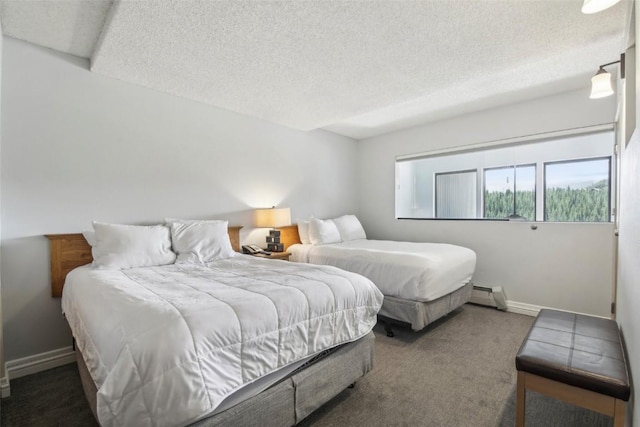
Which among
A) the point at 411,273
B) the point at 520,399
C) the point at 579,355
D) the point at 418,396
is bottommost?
the point at 418,396

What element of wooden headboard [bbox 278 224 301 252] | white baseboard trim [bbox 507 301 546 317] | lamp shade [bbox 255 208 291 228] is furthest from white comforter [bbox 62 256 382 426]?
white baseboard trim [bbox 507 301 546 317]

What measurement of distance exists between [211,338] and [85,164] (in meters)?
2.30

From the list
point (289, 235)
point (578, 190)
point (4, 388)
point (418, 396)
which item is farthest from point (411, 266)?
point (4, 388)

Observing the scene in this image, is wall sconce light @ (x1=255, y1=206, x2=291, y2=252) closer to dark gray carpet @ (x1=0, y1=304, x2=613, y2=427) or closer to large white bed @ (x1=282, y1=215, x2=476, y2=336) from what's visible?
large white bed @ (x1=282, y1=215, x2=476, y2=336)

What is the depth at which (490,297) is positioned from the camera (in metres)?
3.64

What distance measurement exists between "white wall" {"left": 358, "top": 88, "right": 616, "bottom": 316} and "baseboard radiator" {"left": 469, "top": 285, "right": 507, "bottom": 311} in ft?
0.47

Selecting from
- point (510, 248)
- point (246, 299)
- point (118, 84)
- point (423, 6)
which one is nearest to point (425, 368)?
point (246, 299)

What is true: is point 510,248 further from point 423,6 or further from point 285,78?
point 285,78

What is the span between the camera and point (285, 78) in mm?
2725

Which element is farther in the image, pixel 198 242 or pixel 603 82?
pixel 198 242

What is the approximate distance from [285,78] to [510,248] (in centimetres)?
330

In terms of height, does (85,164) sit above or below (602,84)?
below

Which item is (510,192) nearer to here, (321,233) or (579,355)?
(321,233)

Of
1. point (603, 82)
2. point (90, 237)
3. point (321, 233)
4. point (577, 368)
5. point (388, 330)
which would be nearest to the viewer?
point (577, 368)
